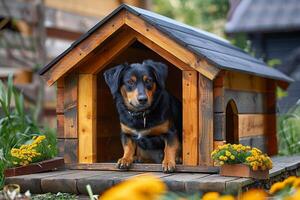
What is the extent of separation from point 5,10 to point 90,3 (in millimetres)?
3931

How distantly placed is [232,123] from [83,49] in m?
1.65

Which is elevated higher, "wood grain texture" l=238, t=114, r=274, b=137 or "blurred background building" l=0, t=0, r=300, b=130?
"blurred background building" l=0, t=0, r=300, b=130

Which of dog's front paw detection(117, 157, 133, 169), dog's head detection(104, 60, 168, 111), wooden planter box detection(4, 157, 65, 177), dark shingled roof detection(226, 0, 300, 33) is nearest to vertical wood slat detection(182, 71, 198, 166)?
dog's head detection(104, 60, 168, 111)

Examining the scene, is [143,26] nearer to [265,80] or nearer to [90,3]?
[265,80]

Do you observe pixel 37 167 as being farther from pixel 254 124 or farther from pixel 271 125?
pixel 271 125

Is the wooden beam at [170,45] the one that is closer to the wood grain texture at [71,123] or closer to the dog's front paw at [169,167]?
the dog's front paw at [169,167]

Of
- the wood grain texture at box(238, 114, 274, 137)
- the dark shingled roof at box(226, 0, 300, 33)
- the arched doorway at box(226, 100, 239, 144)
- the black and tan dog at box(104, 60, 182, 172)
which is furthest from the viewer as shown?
the dark shingled roof at box(226, 0, 300, 33)

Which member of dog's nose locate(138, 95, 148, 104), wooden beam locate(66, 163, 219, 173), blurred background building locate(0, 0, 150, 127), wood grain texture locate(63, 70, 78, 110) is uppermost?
blurred background building locate(0, 0, 150, 127)

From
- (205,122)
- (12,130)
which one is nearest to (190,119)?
(205,122)

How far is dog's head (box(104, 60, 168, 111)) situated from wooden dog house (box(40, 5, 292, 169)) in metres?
0.17

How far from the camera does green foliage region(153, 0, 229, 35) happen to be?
16.4m

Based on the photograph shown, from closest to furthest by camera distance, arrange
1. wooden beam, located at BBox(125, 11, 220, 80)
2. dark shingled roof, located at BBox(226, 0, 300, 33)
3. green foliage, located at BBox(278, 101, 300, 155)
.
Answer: wooden beam, located at BBox(125, 11, 220, 80)
green foliage, located at BBox(278, 101, 300, 155)
dark shingled roof, located at BBox(226, 0, 300, 33)

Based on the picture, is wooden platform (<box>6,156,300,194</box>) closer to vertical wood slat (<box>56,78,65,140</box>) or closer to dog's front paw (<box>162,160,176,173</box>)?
dog's front paw (<box>162,160,176,173</box>)

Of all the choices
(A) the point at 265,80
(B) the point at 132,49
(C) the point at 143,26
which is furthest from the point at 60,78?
(A) the point at 265,80
